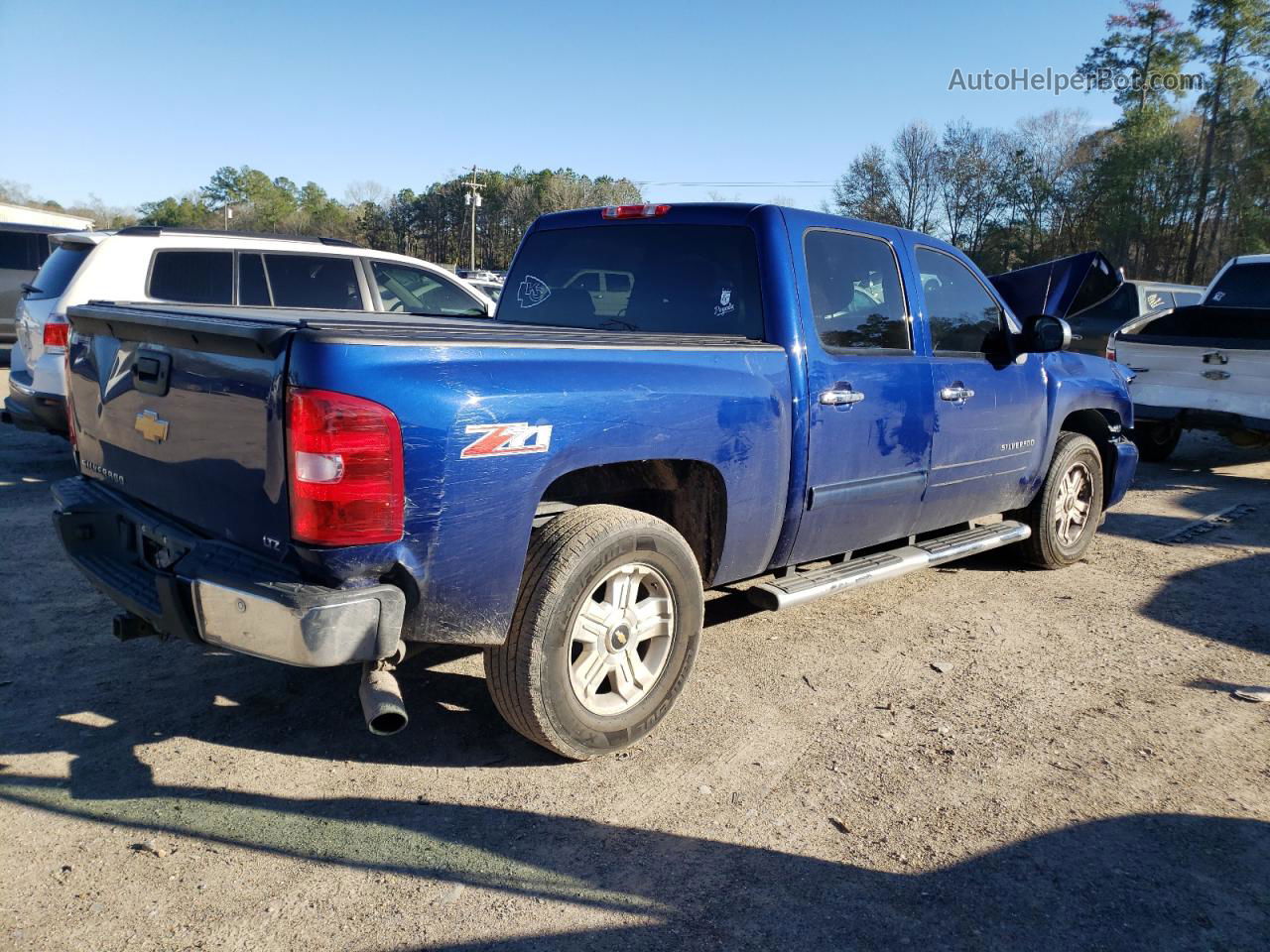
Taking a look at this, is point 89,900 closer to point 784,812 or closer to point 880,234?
point 784,812

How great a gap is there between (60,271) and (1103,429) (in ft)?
25.2

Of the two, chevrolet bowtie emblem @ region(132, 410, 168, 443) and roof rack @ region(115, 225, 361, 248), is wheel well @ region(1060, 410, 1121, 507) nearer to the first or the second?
chevrolet bowtie emblem @ region(132, 410, 168, 443)

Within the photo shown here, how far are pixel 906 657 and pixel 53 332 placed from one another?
6.27 meters

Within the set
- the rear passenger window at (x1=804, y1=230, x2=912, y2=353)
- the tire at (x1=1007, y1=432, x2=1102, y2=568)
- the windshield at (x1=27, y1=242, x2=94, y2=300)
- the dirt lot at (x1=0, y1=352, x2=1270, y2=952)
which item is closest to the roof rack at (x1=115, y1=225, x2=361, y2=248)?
the windshield at (x1=27, y1=242, x2=94, y2=300)

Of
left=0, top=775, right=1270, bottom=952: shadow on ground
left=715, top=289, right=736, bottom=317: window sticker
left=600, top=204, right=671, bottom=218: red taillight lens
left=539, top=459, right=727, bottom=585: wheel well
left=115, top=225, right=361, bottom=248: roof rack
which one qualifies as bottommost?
left=0, top=775, right=1270, bottom=952: shadow on ground

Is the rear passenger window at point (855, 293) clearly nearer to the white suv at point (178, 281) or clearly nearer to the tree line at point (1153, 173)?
the white suv at point (178, 281)

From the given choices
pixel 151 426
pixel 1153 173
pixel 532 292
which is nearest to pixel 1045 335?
pixel 532 292

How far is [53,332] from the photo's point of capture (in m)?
6.73

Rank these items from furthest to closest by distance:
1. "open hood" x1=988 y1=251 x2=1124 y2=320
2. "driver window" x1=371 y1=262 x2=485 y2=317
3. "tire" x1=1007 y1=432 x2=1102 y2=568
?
"driver window" x1=371 y1=262 x2=485 y2=317 < "tire" x1=1007 y1=432 x2=1102 y2=568 < "open hood" x1=988 y1=251 x2=1124 y2=320

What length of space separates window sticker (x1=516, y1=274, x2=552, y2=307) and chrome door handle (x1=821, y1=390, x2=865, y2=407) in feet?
5.28

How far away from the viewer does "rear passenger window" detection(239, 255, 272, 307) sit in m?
7.30

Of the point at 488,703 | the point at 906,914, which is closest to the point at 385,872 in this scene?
the point at 488,703

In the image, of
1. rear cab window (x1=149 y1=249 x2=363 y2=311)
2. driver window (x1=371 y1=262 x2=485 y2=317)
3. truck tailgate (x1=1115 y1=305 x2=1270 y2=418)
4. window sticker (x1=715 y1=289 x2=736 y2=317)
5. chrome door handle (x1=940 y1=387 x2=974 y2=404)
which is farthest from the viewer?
truck tailgate (x1=1115 y1=305 x2=1270 y2=418)

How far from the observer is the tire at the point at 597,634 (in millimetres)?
3027
